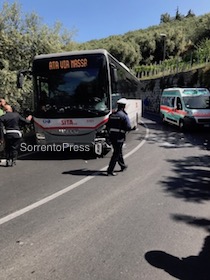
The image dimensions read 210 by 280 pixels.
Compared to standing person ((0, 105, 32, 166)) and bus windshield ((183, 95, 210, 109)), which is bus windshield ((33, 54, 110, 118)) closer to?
standing person ((0, 105, 32, 166))

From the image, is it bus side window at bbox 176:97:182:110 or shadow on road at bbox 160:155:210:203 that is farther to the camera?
bus side window at bbox 176:97:182:110

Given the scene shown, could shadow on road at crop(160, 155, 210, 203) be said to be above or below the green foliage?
below

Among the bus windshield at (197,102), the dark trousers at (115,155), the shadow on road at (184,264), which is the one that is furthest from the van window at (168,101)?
the shadow on road at (184,264)

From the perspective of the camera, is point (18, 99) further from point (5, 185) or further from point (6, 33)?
point (5, 185)

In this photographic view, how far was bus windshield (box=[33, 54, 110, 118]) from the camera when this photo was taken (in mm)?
9836

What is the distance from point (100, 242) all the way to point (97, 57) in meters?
6.71

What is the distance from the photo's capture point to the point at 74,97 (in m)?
9.95

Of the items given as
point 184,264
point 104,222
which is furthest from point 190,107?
point 184,264

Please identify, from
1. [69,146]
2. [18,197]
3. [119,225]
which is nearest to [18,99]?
[69,146]

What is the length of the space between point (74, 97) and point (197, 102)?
9554 mm

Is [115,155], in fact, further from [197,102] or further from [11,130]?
[197,102]

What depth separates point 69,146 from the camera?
33.5 ft

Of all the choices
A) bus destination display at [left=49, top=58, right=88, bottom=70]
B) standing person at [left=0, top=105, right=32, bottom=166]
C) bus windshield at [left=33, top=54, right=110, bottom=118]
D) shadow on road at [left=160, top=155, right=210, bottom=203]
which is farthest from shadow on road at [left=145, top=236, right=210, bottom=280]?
bus destination display at [left=49, top=58, right=88, bottom=70]

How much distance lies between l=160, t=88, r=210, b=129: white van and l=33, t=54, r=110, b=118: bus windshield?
8085 millimetres
